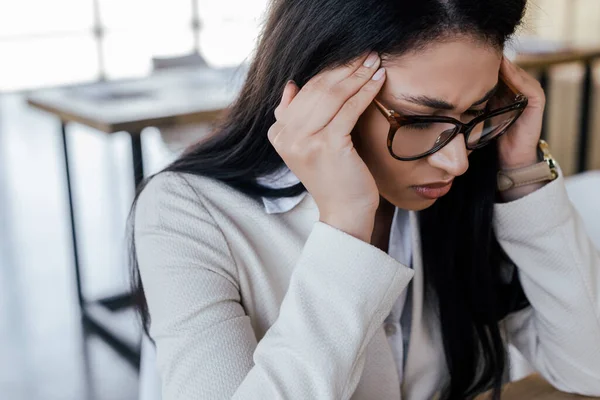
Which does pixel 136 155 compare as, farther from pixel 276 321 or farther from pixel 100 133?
pixel 100 133

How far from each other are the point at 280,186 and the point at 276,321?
251 millimetres

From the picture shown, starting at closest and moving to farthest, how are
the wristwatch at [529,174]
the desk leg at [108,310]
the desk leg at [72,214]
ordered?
the wristwatch at [529,174], the desk leg at [108,310], the desk leg at [72,214]

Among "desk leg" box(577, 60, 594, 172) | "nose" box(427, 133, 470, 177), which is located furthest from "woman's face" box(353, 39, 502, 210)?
"desk leg" box(577, 60, 594, 172)

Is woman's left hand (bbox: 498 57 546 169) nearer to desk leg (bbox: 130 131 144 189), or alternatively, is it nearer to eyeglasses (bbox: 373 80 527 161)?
eyeglasses (bbox: 373 80 527 161)

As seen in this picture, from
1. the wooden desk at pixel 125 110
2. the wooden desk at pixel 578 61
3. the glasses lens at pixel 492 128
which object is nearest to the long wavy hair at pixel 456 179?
the glasses lens at pixel 492 128

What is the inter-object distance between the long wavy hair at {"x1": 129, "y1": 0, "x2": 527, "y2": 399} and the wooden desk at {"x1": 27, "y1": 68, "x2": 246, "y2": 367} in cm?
137

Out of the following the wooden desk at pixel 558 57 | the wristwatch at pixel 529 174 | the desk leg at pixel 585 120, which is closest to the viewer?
the wristwatch at pixel 529 174

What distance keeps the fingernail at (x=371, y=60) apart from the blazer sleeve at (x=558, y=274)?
1.24 feet

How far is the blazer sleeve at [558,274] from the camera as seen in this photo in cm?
118

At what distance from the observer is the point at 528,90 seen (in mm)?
1195

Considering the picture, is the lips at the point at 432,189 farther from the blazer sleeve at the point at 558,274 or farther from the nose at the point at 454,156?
the blazer sleeve at the point at 558,274

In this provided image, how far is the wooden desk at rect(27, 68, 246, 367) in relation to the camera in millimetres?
2604

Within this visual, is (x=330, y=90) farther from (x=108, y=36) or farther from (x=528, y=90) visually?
(x=108, y=36)

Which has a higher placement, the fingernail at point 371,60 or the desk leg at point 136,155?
the fingernail at point 371,60
